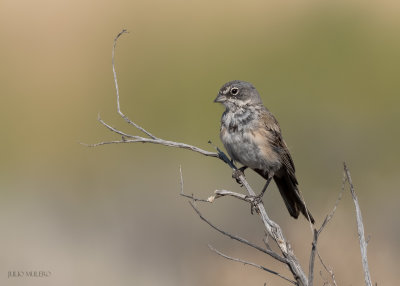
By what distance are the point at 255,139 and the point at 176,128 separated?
6.50m

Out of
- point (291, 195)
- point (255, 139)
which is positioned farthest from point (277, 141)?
point (291, 195)

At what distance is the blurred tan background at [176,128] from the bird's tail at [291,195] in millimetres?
683

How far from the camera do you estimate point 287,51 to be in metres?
16.7

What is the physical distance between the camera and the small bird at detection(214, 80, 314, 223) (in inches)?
297

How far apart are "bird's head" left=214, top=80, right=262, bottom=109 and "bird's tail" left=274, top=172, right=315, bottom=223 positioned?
760 mm

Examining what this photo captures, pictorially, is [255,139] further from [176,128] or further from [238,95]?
[176,128]

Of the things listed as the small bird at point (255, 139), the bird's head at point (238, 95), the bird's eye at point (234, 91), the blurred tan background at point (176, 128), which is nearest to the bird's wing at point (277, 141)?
the small bird at point (255, 139)

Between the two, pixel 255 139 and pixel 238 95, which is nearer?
pixel 255 139

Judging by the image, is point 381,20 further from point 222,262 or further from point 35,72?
point 222,262

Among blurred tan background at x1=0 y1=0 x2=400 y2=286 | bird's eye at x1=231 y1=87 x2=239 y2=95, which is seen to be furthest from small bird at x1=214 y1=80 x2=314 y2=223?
blurred tan background at x1=0 y1=0 x2=400 y2=286

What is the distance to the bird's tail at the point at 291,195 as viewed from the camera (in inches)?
302

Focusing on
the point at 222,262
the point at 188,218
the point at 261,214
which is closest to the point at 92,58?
the point at 188,218

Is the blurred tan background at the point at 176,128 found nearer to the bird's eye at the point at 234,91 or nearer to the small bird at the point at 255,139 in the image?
the small bird at the point at 255,139

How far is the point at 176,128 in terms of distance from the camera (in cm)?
1401
